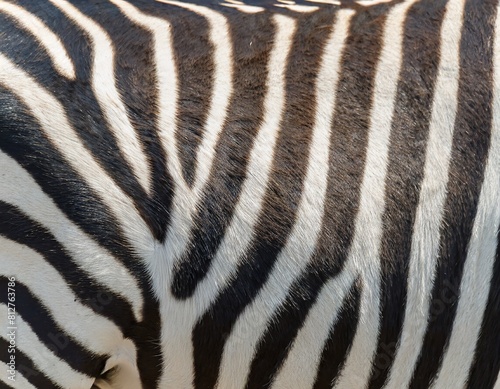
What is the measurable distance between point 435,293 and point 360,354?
0.27m

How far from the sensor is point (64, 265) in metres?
1.90

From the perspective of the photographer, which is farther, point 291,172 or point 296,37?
point 296,37

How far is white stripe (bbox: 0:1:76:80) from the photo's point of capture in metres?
1.97

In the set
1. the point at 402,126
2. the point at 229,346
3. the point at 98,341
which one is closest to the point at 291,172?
the point at 402,126

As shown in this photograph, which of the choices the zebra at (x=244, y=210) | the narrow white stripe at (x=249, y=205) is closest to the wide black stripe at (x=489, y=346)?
the zebra at (x=244, y=210)

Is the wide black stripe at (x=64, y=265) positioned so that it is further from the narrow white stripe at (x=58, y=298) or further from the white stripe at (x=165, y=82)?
the white stripe at (x=165, y=82)

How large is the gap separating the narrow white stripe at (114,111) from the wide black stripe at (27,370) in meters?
0.56

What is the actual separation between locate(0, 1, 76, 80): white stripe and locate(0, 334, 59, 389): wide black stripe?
745 millimetres

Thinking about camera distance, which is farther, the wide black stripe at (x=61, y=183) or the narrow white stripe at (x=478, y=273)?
the narrow white stripe at (x=478, y=273)

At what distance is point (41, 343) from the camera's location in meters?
1.93

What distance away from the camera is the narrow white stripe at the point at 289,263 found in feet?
6.44

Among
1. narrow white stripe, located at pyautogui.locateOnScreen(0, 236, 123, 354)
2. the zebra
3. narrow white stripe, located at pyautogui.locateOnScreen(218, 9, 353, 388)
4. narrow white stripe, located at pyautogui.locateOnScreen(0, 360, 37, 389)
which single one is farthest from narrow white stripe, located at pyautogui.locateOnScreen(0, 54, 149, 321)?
narrow white stripe, located at pyautogui.locateOnScreen(0, 360, 37, 389)

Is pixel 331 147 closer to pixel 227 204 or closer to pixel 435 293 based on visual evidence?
pixel 227 204

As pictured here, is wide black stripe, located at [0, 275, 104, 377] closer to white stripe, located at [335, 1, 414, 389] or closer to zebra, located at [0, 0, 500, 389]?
zebra, located at [0, 0, 500, 389]
